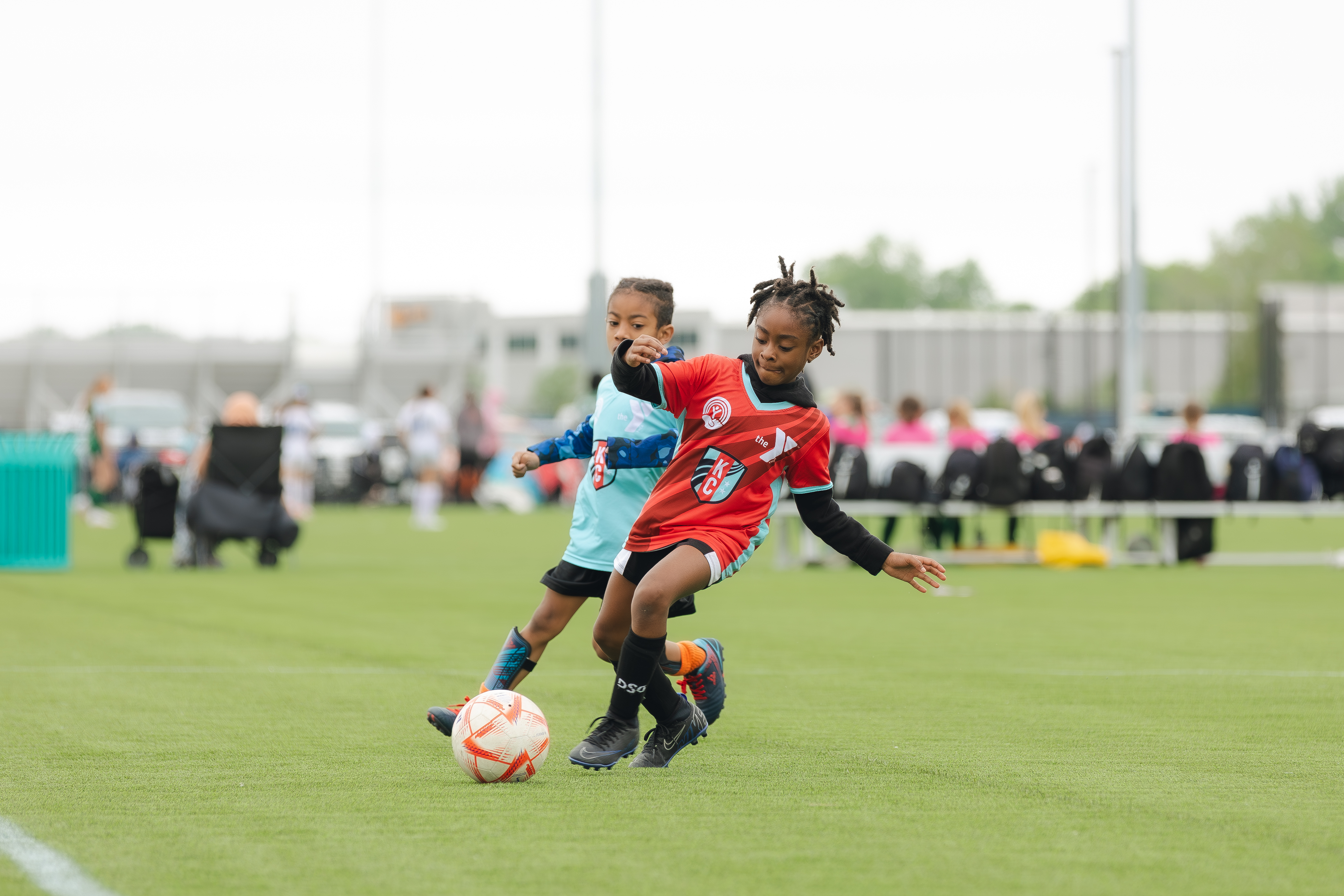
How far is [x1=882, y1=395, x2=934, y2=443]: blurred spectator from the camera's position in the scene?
18.4 m

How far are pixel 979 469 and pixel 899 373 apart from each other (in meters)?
60.4

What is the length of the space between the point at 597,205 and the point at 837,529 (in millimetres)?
21452

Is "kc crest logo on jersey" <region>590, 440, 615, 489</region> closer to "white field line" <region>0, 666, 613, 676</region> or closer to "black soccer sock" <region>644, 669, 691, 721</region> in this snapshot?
"black soccer sock" <region>644, 669, 691, 721</region>

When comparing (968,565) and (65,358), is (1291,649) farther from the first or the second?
(65,358)

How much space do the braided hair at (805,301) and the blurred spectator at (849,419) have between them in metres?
11.6

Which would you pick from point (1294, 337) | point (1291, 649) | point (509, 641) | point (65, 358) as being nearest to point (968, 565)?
point (1291, 649)

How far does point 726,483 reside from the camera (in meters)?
5.47

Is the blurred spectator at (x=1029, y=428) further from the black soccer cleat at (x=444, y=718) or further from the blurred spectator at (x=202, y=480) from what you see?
the black soccer cleat at (x=444, y=718)

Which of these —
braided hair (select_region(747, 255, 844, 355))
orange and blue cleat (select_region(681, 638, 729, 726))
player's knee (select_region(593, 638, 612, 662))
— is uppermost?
braided hair (select_region(747, 255, 844, 355))

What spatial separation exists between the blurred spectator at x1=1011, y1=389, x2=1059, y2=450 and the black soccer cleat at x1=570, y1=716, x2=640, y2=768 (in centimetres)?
1225

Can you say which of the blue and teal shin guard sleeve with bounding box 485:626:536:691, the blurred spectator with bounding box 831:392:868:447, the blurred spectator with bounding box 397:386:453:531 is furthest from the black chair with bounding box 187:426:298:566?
the blue and teal shin guard sleeve with bounding box 485:626:536:691

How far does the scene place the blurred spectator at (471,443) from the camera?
1200 inches

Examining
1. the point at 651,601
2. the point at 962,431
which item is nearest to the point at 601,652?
the point at 651,601

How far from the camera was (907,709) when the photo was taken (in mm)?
7199
